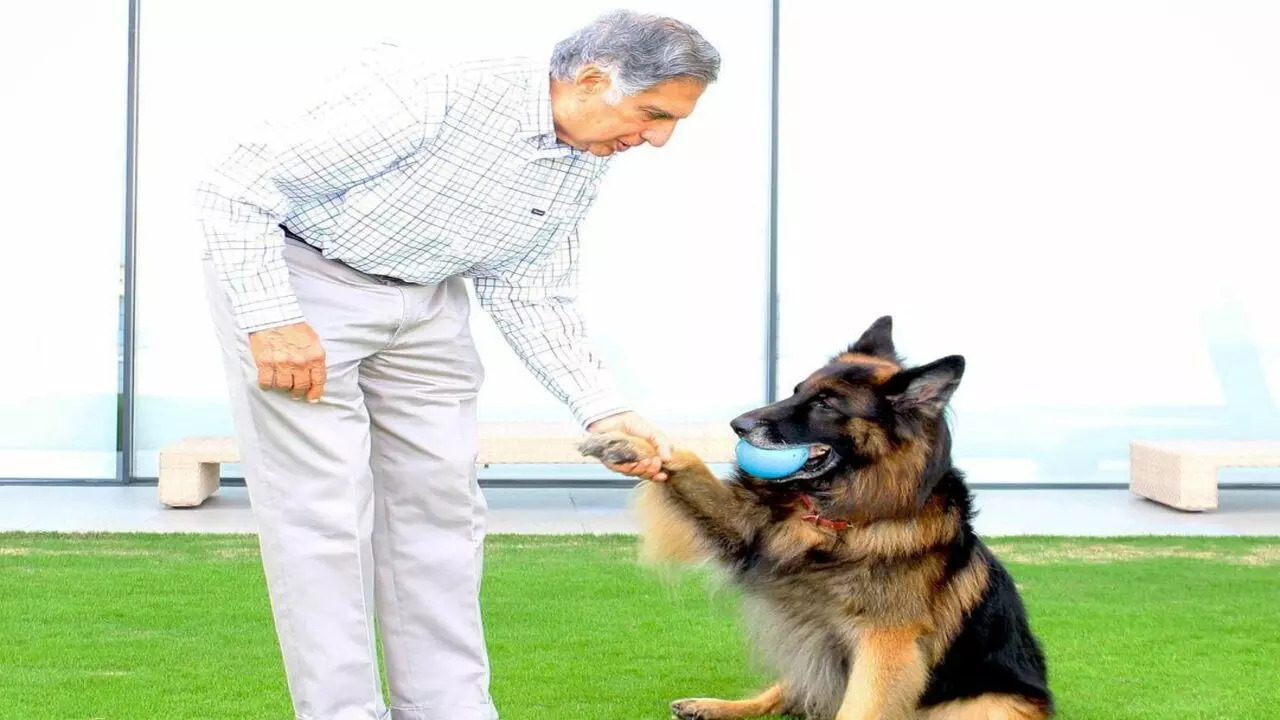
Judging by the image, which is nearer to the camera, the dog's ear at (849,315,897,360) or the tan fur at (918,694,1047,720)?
the tan fur at (918,694,1047,720)

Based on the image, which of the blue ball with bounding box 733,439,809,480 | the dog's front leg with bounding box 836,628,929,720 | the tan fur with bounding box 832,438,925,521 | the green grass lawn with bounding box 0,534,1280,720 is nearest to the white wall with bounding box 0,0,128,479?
the green grass lawn with bounding box 0,534,1280,720

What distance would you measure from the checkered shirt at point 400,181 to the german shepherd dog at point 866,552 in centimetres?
93

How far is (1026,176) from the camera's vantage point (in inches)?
334

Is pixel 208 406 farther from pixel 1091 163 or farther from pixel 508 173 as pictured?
pixel 508 173

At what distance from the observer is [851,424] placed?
3.60m

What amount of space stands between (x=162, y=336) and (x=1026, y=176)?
4724 millimetres

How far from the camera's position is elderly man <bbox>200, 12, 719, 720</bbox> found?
8.52 ft

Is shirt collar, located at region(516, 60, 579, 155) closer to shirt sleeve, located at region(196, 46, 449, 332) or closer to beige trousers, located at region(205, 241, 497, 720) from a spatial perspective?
shirt sleeve, located at region(196, 46, 449, 332)

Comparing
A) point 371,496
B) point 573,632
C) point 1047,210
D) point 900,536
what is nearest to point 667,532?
point 900,536

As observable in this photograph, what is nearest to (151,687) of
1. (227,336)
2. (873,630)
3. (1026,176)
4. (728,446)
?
(227,336)

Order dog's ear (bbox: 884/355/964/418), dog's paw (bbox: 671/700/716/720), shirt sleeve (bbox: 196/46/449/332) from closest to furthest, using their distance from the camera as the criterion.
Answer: shirt sleeve (bbox: 196/46/449/332) → dog's ear (bbox: 884/355/964/418) → dog's paw (bbox: 671/700/716/720)

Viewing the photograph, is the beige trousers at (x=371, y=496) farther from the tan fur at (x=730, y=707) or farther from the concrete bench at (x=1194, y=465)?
the concrete bench at (x=1194, y=465)

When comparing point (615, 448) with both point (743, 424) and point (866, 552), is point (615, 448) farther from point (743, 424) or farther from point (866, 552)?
point (866, 552)

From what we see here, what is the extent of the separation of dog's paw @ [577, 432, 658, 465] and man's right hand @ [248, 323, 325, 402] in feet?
2.14
